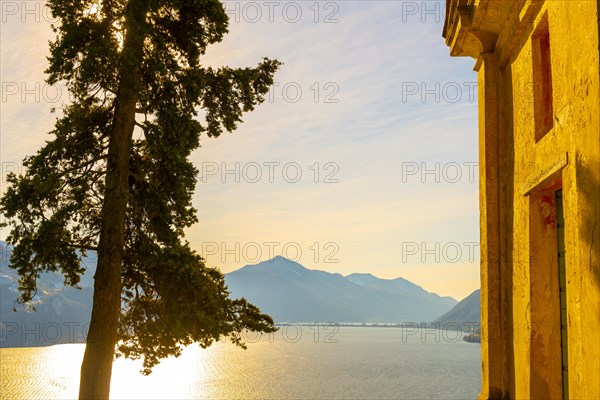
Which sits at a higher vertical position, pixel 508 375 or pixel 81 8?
pixel 81 8

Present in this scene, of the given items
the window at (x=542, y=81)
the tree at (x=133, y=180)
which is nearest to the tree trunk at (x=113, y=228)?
the tree at (x=133, y=180)

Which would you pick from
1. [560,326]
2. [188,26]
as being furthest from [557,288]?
[188,26]

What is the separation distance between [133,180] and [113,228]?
1.79m

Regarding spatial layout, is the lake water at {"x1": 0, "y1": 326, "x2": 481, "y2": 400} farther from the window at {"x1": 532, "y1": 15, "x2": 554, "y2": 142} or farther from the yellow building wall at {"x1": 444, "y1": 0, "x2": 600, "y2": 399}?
the window at {"x1": 532, "y1": 15, "x2": 554, "y2": 142}

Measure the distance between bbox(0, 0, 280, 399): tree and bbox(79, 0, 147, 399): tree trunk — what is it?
0.03 meters

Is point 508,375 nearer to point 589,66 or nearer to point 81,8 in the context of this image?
point 589,66

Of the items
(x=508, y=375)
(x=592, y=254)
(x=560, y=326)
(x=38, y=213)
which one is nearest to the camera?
(x=592, y=254)

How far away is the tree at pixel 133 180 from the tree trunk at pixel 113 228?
1.0 inches

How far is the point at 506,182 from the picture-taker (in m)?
9.13

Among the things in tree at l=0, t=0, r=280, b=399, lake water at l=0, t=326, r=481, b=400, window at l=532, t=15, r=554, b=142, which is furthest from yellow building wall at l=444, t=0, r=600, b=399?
lake water at l=0, t=326, r=481, b=400

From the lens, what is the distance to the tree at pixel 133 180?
14.1 meters

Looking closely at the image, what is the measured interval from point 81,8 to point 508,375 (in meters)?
12.4

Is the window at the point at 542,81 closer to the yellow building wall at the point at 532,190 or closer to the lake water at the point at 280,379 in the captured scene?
the yellow building wall at the point at 532,190

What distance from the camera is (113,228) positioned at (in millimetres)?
14164
